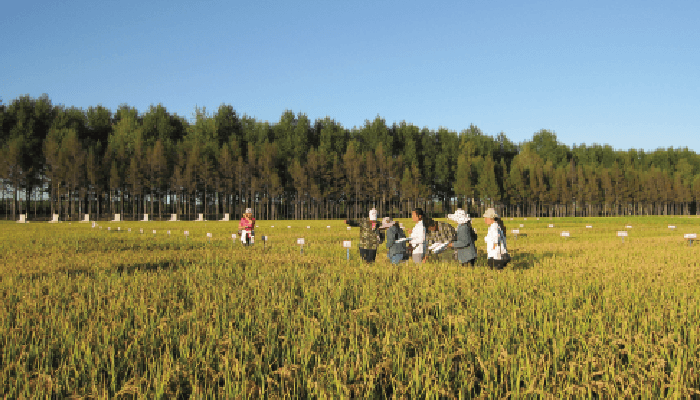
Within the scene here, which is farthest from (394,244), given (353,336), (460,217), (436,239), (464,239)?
(353,336)

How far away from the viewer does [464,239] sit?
36.2ft

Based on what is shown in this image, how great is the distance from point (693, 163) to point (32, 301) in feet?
661

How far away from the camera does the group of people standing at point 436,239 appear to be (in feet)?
34.6

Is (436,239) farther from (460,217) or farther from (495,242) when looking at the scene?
(495,242)

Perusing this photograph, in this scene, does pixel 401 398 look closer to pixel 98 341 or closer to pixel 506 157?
pixel 98 341

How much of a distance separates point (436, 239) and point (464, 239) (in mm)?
2076

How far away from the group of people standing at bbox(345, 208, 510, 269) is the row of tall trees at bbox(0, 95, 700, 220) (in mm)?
67785

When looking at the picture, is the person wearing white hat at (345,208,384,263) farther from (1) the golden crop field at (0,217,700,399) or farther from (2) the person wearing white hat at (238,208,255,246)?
(2) the person wearing white hat at (238,208,255,246)

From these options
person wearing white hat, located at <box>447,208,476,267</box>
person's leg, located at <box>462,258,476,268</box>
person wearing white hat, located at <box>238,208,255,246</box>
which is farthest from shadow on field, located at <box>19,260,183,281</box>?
person's leg, located at <box>462,258,476,268</box>

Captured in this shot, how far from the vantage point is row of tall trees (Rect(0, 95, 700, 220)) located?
235 feet

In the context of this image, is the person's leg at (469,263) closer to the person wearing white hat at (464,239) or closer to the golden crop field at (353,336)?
the person wearing white hat at (464,239)

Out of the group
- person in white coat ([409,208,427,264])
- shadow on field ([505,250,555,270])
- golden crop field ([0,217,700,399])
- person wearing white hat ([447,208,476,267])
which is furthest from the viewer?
shadow on field ([505,250,555,270])

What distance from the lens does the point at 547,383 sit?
3.63m

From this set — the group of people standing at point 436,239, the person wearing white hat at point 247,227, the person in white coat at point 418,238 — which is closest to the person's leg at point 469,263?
the group of people standing at point 436,239
